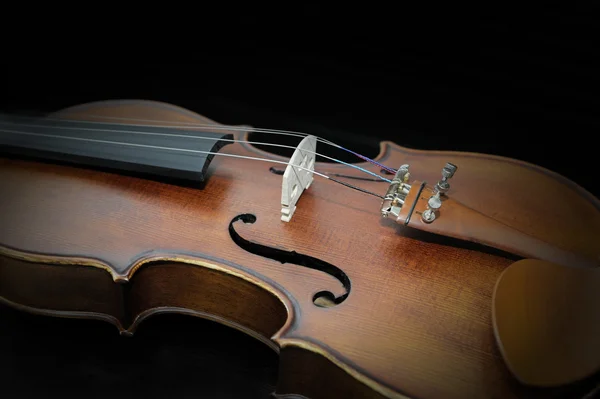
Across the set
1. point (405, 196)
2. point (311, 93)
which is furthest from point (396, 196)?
point (311, 93)

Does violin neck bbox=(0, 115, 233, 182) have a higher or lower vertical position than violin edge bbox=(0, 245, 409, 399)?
higher

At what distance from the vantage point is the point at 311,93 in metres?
1.94

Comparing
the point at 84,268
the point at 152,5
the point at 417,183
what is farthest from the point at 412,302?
the point at 152,5

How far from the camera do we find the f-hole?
1074mm

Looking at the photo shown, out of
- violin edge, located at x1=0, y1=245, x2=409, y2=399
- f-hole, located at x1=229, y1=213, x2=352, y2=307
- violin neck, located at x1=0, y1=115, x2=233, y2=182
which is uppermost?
violin neck, located at x1=0, y1=115, x2=233, y2=182

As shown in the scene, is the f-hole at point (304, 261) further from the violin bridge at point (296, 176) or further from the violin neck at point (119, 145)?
the violin neck at point (119, 145)

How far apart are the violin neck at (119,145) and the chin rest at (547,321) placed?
706mm

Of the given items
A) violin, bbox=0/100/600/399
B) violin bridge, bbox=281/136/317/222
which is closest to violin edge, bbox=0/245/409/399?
violin, bbox=0/100/600/399

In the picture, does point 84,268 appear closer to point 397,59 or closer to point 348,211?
point 348,211

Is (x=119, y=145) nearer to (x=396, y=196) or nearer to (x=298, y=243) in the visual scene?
(x=298, y=243)

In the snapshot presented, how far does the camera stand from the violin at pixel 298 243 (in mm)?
986

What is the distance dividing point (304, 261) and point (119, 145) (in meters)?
0.57

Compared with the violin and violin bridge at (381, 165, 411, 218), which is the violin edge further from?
violin bridge at (381, 165, 411, 218)

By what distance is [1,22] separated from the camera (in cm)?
160
